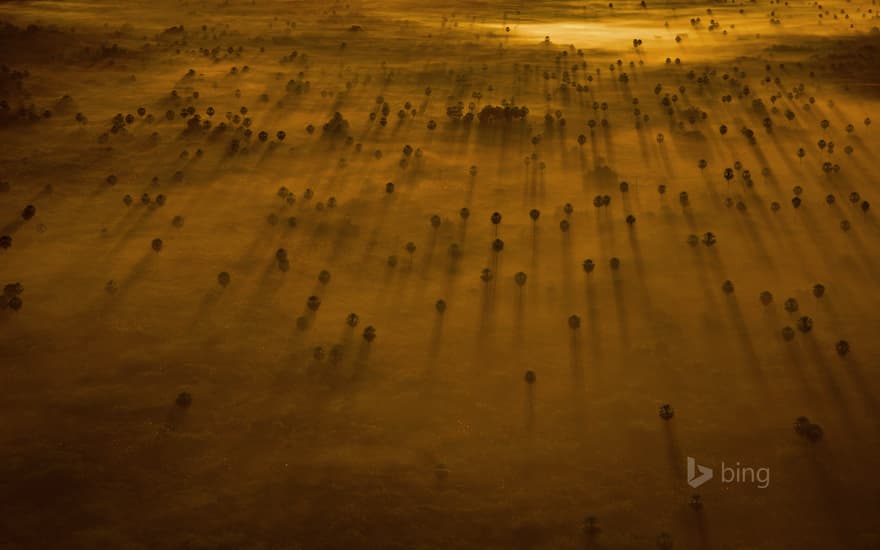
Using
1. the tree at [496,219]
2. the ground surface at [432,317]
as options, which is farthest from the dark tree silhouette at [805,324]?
the tree at [496,219]

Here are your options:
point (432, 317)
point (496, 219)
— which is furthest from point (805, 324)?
point (496, 219)

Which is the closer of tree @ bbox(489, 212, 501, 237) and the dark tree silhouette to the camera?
the dark tree silhouette

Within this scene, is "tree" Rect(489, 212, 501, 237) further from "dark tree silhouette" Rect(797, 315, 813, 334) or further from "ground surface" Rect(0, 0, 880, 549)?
"dark tree silhouette" Rect(797, 315, 813, 334)

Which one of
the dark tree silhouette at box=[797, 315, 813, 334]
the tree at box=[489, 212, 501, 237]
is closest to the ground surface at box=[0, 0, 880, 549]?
the dark tree silhouette at box=[797, 315, 813, 334]

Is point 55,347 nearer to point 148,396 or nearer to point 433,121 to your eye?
point 148,396

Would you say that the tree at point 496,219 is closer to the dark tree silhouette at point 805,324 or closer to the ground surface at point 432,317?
the ground surface at point 432,317

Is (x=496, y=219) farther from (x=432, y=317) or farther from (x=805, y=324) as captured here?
(x=805, y=324)

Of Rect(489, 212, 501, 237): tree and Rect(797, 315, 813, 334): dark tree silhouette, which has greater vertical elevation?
Rect(489, 212, 501, 237): tree

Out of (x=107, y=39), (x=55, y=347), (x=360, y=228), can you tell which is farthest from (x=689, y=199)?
(x=107, y=39)
